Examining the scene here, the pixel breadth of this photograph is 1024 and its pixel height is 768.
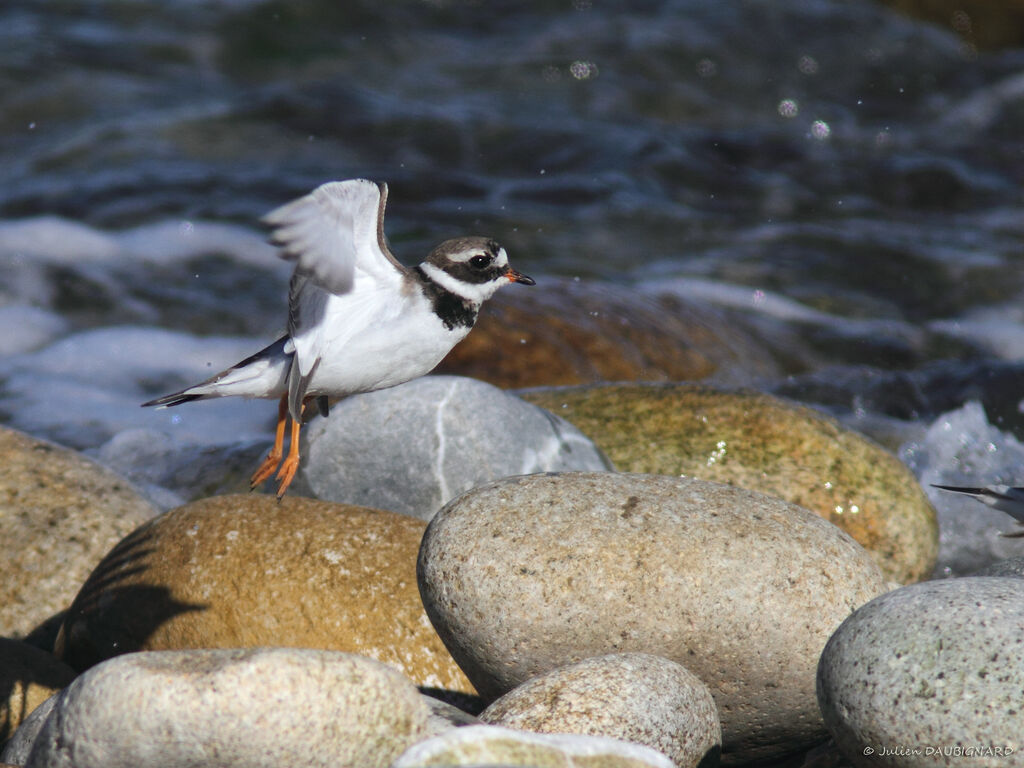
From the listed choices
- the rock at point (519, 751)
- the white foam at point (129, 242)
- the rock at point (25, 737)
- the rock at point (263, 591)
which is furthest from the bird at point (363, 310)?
the white foam at point (129, 242)

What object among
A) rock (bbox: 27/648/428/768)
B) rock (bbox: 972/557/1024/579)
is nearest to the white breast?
rock (bbox: 27/648/428/768)

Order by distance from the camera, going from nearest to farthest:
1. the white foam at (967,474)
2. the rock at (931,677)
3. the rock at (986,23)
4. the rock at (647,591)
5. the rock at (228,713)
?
the rock at (228,713)
the rock at (931,677)
the rock at (647,591)
the white foam at (967,474)
the rock at (986,23)

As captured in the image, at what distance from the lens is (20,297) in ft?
36.5

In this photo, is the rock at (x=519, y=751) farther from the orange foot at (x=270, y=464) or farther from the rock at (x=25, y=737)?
the rock at (x=25, y=737)

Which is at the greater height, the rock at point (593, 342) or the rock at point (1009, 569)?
the rock at point (1009, 569)

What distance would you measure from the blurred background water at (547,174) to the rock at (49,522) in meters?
1.96

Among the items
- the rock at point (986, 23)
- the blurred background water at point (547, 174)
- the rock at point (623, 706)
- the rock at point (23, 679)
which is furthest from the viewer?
the rock at point (986, 23)

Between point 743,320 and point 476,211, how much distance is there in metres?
4.08

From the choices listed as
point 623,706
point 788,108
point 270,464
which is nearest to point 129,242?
point 270,464

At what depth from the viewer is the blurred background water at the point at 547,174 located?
10.3m

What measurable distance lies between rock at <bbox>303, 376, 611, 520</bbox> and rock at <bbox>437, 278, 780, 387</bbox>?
93.5 inches

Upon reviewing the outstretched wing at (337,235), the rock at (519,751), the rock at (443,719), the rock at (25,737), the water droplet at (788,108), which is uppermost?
the outstretched wing at (337,235)

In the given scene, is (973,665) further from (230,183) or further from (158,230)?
→ (230,183)

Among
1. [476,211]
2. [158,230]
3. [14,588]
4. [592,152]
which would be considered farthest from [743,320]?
[14,588]
